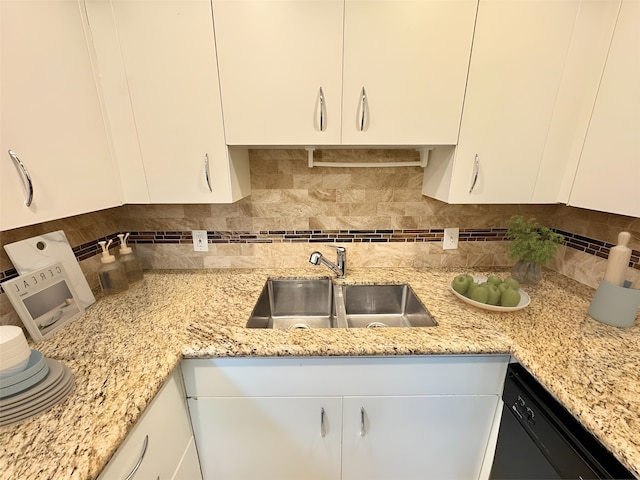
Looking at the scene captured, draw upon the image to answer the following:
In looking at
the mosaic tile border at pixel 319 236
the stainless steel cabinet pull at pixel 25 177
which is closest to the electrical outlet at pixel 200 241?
the mosaic tile border at pixel 319 236

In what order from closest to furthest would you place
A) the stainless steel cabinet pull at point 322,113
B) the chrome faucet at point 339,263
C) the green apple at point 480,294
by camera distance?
the stainless steel cabinet pull at point 322,113 → the green apple at point 480,294 → the chrome faucet at point 339,263

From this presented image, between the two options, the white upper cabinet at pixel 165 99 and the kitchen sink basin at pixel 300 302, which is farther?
the kitchen sink basin at pixel 300 302

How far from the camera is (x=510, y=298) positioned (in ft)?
3.56

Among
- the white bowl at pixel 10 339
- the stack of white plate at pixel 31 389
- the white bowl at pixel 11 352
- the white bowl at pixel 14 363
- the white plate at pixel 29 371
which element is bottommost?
the stack of white plate at pixel 31 389

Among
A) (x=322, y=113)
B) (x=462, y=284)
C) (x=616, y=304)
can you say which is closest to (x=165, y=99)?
(x=322, y=113)

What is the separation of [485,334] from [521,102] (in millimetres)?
878

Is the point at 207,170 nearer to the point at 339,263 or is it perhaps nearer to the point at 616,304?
the point at 339,263

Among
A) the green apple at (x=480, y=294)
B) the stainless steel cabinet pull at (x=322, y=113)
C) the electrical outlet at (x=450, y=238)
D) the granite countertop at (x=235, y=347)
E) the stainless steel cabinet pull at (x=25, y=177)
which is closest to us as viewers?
the granite countertop at (x=235, y=347)

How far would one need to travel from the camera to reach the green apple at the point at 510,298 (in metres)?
1.08

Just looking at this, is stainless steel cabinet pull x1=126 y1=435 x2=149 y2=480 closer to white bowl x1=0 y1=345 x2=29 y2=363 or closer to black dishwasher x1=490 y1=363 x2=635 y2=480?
white bowl x1=0 y1=345 x2=29 y2=363

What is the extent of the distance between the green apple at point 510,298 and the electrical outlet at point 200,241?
1.42 m

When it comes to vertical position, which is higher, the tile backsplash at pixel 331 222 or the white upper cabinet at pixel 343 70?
the white upper cabinet at pixel 343 70

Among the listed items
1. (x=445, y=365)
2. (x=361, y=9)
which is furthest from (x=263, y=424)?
(x=361, y=9)

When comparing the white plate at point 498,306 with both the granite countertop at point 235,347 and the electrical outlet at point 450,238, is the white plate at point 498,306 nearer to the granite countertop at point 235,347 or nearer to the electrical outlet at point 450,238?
the granite countertop at point 235,347
